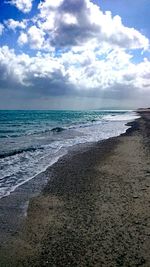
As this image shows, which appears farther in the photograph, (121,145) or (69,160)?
(121,145)

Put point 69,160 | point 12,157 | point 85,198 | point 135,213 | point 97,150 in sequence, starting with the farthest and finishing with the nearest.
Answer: point 97,150 → point 12,157 → point 69,160 → point 85,198 → point 135,213

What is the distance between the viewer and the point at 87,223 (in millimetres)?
8969

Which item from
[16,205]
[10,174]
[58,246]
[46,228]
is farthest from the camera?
[10,174]

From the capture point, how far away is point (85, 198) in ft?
37.2

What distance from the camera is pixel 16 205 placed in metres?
10.6

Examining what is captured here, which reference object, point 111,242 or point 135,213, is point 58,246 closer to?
point 111,242

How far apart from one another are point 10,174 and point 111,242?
28.9 ft

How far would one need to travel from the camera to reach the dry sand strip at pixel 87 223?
279 inches

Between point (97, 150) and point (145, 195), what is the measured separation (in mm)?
11861

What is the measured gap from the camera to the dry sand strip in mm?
7074

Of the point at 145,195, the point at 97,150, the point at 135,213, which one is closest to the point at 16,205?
the point at 135,213

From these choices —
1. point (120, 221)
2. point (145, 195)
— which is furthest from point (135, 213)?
point (145, 195)

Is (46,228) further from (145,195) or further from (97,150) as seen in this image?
(97,150)

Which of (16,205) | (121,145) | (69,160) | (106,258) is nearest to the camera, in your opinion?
(106,258)
